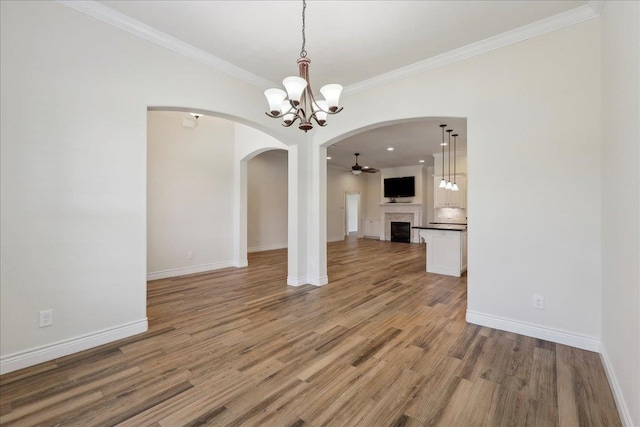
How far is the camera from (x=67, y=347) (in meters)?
2.39

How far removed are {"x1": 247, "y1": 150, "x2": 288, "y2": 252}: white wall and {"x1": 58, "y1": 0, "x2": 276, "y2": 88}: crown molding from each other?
14.0 feet

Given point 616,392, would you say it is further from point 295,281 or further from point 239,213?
point 239,213

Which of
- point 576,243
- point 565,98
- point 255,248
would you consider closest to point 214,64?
point 565,98

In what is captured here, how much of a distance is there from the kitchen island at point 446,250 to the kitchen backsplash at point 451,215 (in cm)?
344

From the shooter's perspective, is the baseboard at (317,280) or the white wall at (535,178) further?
the baseboard at (317,280)

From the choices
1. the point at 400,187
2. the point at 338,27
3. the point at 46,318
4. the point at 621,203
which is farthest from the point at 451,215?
the point at 46,318

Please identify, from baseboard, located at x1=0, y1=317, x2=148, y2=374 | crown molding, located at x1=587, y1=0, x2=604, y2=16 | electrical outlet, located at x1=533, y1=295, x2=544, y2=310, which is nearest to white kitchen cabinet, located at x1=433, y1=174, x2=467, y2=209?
electrical outlet, located at x1=533, y1=295, x2=544, y2=310

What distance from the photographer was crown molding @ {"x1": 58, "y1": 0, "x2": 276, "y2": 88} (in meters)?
2.49

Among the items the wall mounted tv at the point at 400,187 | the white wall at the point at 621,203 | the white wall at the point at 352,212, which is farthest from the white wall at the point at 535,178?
the white wall at the point at 352,212

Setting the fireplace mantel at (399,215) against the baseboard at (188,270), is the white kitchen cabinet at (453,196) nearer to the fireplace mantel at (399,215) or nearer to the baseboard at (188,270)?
the fireplace mantel at (399,215)

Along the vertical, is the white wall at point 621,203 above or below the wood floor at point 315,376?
above

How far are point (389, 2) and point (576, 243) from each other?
2766 millimetres

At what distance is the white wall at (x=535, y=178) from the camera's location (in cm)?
250

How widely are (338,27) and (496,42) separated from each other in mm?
1691
